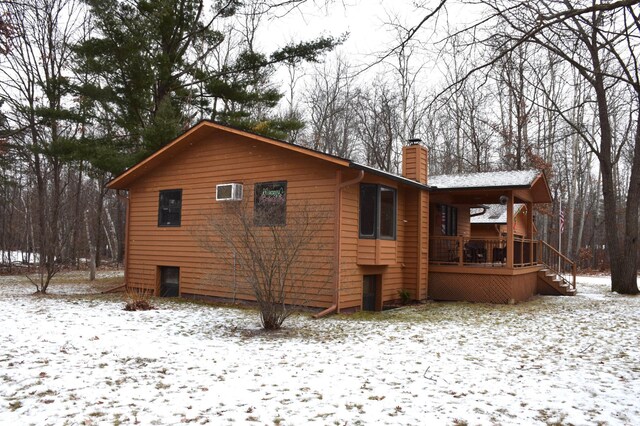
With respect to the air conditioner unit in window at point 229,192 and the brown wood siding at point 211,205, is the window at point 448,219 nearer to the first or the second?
the brown wood siding at point 211,205

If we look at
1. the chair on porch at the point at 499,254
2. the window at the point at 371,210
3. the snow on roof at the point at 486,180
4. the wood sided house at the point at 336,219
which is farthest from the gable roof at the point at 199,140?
the chair on porch at the point at 499,254

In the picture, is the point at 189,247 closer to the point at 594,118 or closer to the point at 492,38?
the point at 492,38

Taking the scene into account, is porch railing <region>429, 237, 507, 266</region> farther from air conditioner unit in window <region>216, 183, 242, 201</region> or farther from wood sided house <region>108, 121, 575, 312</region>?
air conditioner unit in window <region>216, 183, 242, 201</region>

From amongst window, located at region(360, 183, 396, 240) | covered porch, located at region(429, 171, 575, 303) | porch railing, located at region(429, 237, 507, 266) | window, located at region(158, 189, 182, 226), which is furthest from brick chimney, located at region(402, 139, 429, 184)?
window, located at region(158, 189, 182, 226)

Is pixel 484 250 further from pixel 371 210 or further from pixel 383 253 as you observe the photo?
pixel 371 210

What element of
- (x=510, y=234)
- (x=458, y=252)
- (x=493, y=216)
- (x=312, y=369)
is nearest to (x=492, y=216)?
(x=493, y=216)

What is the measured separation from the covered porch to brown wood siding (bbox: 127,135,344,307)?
4328mm

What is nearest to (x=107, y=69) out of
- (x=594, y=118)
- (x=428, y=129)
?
(x=428, y=129)

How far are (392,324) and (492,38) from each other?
5.93 meters

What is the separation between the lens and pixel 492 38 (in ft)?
18.3

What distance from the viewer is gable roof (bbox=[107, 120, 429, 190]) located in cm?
1048

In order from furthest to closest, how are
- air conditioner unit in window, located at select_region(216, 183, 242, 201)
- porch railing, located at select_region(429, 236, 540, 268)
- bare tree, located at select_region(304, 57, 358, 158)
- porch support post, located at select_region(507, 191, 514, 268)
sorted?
bare tree, located at select_region(304, 57, 358, 158), porch railing, located at select_region(429, 236, 540, 268), porch support post, located at select_region(507, 191, 514, 268), air conditioner unit in window, located at select_region(216, 183, 242, 201)

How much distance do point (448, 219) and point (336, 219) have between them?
21.5 ft

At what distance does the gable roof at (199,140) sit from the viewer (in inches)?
412
